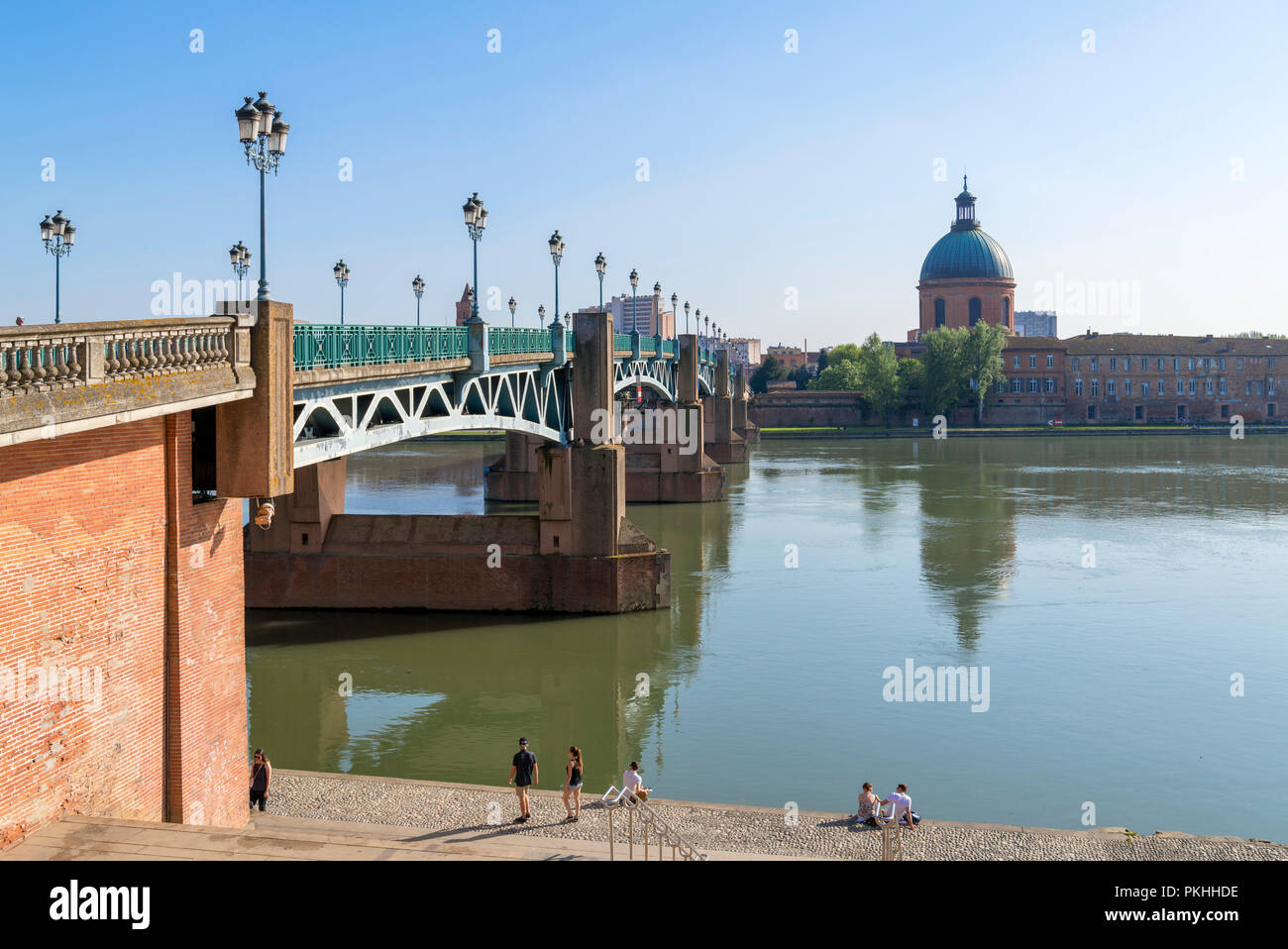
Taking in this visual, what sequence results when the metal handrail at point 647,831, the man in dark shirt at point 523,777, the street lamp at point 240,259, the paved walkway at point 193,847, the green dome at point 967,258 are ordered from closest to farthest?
the paved walkway at point 193,847 → the metal handrail at point 647,831 → the man in dark shirt at point 523,777 → the street lamp at point 240,259 → the green dome at point 967,258

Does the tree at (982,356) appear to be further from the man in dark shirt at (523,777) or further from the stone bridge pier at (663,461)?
the man in dark shirt at (523,777)

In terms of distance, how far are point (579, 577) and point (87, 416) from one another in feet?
60.7

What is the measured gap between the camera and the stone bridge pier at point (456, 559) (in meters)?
28.1

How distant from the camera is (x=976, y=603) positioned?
30016 mm

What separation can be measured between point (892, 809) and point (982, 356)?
105343 millimetres

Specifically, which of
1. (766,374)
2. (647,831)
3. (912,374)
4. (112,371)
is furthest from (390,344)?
(766,374)

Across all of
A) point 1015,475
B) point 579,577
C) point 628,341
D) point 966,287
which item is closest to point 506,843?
point 579,577

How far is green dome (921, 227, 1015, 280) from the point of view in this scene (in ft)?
432

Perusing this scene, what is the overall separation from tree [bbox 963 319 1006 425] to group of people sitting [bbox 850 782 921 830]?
10408 cm

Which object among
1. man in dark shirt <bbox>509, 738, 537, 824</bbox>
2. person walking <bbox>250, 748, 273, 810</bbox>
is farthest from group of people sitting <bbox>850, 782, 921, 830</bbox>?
person walking <bbox>250, 748, 273, 810</bbox>

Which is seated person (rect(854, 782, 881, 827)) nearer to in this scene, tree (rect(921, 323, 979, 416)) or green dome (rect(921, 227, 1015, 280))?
tree (rect(921, 323, 979, 416))

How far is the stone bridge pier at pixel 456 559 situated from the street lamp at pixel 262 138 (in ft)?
46.3

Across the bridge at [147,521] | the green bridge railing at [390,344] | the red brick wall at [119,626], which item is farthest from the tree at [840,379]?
the red brick wall at [119,626]
